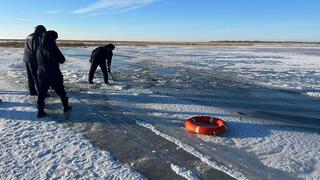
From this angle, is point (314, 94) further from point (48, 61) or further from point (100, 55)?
point (48, 61)

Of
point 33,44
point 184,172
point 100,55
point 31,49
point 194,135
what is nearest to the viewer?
point 184,172

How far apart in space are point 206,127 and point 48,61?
347 cm

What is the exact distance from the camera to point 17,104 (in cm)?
874

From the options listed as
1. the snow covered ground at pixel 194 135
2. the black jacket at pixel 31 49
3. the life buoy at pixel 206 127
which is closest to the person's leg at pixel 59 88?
the snow covered ground at pixel 194 135

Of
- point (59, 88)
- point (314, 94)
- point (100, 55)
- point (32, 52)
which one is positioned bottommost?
point (314, 94)

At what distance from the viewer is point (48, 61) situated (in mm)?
Result: 7316

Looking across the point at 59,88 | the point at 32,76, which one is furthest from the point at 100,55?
the point at 59,88

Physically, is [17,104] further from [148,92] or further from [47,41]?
[148,92]

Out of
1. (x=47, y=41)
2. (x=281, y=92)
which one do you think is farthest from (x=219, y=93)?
(x=47, y=41)

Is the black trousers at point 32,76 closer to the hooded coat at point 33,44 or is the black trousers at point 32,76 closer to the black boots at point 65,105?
the hooded coat at point 33,44

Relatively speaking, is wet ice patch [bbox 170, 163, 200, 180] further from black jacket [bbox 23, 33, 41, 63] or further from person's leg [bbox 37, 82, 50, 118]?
black jacket [bbox 23, 33, 41, 63]

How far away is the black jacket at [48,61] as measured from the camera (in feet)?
23.8

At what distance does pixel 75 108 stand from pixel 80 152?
3.24 meters

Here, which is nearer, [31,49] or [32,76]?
[31,49]
